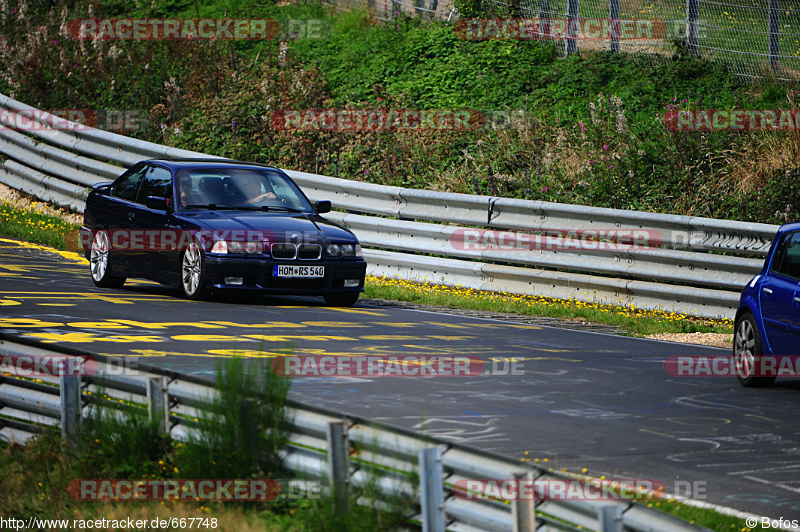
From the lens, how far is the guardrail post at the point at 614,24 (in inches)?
918

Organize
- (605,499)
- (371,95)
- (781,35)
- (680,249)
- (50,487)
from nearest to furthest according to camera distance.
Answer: (605,499) → (50,487) → (680,249) → (781,35) → (371,95)

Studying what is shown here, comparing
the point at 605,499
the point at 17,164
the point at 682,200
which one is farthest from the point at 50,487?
the point at 17,164

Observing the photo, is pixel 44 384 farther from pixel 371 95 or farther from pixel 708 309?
pixel 371 95

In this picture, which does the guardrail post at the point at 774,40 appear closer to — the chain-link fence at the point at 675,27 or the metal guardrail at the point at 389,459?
the chain-link fence at the point at 675,27

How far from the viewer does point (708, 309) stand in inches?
569

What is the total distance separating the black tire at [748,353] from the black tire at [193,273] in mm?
6163

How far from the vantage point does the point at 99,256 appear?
15.9m

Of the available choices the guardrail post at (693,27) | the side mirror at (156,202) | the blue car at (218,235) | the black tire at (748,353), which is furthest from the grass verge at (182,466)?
the guardrail post at (693,27)

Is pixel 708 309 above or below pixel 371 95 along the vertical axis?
below

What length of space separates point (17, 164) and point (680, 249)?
42.9 feet

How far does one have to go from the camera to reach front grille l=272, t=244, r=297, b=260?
1423 centimetres

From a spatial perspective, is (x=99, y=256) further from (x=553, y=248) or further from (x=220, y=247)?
(x=553, y=248)

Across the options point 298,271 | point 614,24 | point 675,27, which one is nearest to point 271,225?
point 298,271

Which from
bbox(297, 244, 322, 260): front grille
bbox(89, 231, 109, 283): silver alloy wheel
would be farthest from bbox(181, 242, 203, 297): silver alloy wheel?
bbox(89, 231, 109, 283): silver alloy wheel
